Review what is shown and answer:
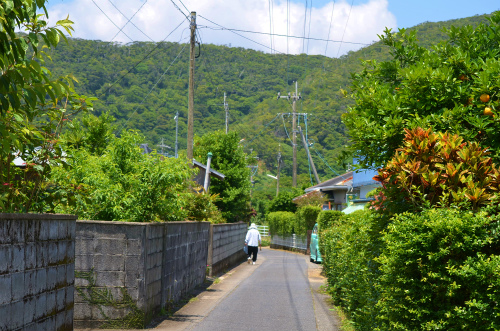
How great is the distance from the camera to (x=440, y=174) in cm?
539

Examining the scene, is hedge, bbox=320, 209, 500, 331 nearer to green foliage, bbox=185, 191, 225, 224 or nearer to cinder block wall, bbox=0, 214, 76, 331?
cinder block wall, bbox=0, 214, 76, 331

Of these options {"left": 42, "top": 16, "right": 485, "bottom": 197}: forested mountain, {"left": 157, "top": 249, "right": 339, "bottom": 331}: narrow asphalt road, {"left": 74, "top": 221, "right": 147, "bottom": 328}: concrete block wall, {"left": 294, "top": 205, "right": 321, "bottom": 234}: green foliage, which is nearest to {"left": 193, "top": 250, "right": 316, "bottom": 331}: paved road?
{"left": 157, "top": 249, "right": 339, "bottom": 331}: narrow asphalt road

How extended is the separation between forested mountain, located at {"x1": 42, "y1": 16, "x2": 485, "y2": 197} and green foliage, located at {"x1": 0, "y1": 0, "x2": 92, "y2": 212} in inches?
1134

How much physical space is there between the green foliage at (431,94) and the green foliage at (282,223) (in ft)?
119

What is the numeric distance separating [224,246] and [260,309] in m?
9.49

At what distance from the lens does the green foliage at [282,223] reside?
44.3 metres

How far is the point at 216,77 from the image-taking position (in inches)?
2692

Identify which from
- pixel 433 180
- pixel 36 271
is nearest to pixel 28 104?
pixel 36 271

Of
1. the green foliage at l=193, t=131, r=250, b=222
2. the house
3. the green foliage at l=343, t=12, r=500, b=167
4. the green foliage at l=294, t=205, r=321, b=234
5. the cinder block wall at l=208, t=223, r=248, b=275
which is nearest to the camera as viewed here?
the green foliage at l=343, t=12, r=500, b=167

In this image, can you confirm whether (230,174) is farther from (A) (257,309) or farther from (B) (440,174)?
(B) (440,174)

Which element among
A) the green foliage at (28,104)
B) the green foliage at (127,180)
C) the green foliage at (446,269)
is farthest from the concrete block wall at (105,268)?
the green foliage at (446,269)

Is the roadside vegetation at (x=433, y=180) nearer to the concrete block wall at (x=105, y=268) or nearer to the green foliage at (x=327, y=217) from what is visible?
the concrete block wall at (x=105, y=268)

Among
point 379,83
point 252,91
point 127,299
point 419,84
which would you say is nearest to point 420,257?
point 419,84

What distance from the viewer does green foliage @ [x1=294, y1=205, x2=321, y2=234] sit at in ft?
123
